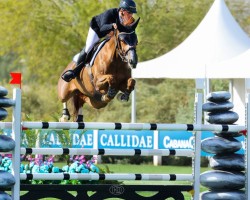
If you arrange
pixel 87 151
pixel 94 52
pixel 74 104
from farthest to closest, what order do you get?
pixel 74 104, pixel 94 52, pixel 87 151

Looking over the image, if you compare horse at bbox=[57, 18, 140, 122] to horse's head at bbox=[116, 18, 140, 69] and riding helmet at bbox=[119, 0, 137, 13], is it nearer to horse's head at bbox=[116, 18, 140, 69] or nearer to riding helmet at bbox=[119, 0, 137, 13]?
horse's head at bbox=[116, 18, 140, 69]

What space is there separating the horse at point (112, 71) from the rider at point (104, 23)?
0.07m

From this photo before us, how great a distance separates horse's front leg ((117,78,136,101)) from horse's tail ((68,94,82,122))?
1.21 m

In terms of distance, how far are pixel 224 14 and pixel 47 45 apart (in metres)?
9.07

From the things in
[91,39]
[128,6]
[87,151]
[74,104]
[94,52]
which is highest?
[128,6]

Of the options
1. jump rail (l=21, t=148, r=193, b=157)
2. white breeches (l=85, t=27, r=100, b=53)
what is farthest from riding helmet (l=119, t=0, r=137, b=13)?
jump rail (l=21, t=148, r=193, b=157)

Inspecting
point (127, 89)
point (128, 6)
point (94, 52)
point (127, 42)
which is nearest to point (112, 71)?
point (127, 89)

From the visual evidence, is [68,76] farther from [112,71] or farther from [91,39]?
[112,71]

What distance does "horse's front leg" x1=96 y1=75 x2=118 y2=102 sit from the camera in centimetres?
956

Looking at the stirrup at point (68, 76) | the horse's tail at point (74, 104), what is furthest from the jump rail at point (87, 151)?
the horse's tail at point (74, 104)

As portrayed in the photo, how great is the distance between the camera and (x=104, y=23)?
32.8ft

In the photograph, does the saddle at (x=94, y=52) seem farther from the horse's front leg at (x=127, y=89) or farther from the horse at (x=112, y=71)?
the horse's front leg at (x=127, y=89)

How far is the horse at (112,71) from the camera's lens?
9.43m

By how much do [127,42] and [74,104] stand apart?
1.66m
